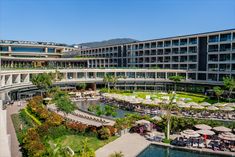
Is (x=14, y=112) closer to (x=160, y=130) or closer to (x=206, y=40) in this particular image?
(x=160, y=130)

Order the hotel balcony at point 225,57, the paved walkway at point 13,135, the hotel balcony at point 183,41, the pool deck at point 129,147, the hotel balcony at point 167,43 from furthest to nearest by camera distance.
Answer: the hotel balcony at point 167,43, the hotel balcony at point 183,41, the hotel balcony at point 225,57, the pool deck at point 129,147, the paved walkway at point 13,135

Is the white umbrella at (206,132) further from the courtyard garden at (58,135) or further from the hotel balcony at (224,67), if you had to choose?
the hotel balcony at (224,67)

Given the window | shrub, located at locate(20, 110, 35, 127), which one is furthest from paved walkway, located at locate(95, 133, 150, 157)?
the window

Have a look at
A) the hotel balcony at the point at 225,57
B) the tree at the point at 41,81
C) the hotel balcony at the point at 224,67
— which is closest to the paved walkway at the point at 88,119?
the tree at the point at 41,81

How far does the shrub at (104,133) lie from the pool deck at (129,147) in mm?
1277

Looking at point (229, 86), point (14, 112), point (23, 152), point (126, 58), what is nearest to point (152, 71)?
point (126, 58)

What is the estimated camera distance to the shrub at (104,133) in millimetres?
34000

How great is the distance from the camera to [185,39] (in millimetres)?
91000

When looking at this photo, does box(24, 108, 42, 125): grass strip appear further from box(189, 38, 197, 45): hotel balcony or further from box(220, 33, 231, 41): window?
box(189, 38, 197, 45): hotel balcony

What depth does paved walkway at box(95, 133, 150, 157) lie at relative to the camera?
2939 centimetres

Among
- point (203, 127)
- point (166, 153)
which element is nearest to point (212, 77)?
point (203, 127)

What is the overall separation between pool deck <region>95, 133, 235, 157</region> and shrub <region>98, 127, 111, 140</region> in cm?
128

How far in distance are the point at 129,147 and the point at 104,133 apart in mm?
4229

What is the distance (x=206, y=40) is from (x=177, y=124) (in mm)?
54147
